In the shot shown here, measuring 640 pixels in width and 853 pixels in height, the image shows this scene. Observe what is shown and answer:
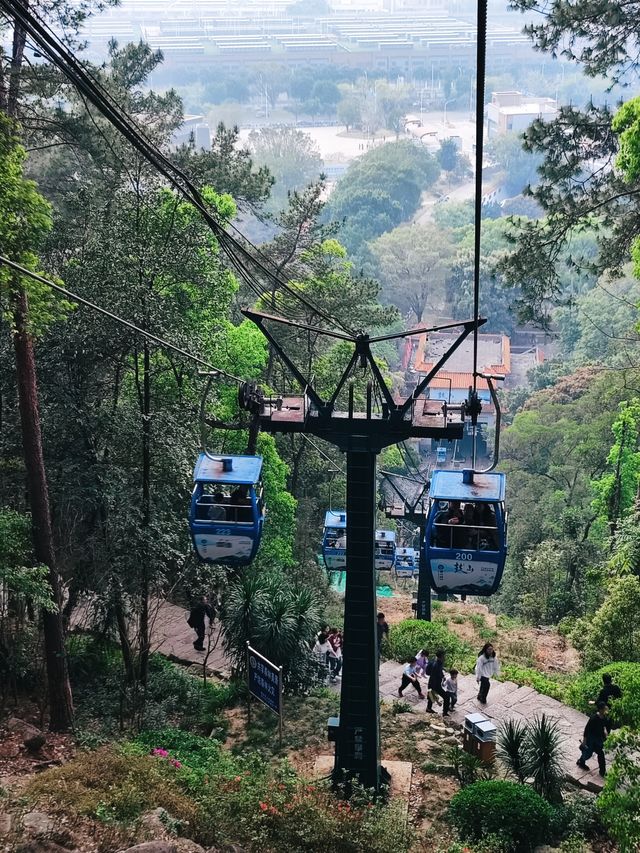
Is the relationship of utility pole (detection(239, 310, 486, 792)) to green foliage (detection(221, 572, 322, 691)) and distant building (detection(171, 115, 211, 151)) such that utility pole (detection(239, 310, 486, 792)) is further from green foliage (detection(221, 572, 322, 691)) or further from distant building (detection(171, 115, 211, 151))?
distant building (detection(171, 115, 211, 151))

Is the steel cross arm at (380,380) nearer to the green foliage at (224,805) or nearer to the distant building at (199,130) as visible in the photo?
the green foliage at (224,805)

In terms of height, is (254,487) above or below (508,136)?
below

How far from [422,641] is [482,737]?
626 centimetres

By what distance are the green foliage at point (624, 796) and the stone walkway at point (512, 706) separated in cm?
364

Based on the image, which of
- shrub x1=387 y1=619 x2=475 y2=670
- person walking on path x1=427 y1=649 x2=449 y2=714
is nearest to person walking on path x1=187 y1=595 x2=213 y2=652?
shrub x1=387 y1=619 x2=475 y2=670

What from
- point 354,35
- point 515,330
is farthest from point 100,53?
point 515,330

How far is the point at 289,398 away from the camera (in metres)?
11.4

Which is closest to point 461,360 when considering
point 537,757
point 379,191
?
point 379,191

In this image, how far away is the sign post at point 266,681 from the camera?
1304cm

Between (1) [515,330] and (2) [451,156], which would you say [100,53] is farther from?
(1) [515,330]

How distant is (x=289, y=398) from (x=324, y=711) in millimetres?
5565

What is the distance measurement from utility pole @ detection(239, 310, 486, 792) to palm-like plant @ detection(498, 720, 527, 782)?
4.99 feet

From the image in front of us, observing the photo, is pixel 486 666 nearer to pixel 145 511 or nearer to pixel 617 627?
pixel 617 627

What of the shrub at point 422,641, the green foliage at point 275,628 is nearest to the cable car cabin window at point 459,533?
the green foliage at point 275,628
